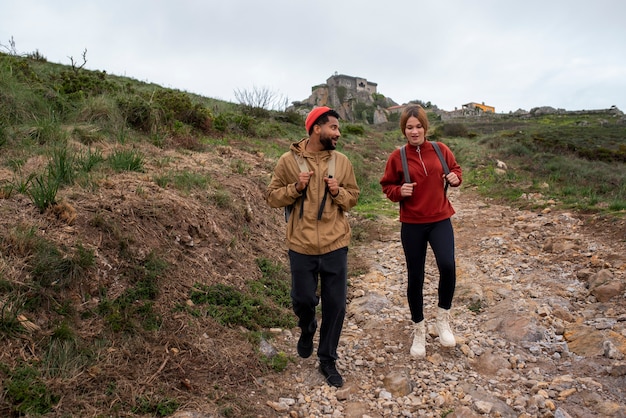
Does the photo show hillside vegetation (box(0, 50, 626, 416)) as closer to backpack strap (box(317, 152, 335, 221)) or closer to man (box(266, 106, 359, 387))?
man (box(266, 106, 359, 387))

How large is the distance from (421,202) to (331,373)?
147 cm

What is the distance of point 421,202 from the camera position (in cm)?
340

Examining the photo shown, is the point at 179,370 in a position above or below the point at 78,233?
below

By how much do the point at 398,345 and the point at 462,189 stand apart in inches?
351

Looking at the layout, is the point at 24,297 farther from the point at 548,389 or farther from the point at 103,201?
the point at 548,389

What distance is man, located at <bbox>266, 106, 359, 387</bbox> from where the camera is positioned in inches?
120

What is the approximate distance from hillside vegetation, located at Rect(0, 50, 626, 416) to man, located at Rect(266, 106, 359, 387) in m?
0.73

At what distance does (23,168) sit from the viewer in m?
4.49

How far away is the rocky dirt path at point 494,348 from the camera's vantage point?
117 inches

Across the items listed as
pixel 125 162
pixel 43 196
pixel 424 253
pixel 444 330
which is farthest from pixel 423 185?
pixel 125 162

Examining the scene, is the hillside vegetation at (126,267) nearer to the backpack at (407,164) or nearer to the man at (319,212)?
the man at (319,212)

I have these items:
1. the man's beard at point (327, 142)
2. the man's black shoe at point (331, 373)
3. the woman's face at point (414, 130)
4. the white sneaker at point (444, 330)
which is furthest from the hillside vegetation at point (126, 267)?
the woman's face at point (414, 130)

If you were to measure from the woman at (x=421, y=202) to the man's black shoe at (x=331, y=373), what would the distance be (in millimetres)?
695

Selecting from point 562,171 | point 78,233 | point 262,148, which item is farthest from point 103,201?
A: point 562,171
